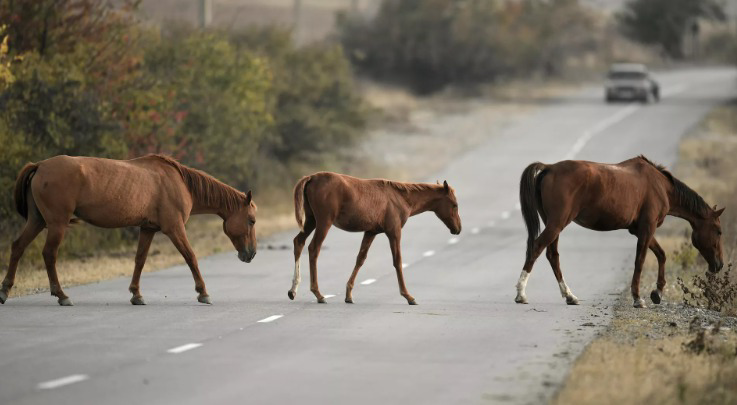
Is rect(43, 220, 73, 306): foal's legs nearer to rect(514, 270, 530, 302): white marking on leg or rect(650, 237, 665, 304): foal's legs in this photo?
rect(514, 270, 530, 302): white marking on leg

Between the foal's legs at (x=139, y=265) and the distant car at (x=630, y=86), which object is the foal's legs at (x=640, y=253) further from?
the distant car at (x=630, y=86)

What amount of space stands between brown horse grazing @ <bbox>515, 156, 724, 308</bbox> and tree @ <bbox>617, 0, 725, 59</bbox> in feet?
358

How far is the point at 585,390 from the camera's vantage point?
1165cm

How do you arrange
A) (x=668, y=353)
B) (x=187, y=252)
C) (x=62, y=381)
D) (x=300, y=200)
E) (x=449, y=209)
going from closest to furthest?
(x=62, y=381) → (x=668, y=353) → (x=187, y=252) → (x=300, y=200) → (x=449, y=209)

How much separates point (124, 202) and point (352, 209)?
2835 mm

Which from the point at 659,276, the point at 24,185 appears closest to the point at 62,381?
the point at 24,185

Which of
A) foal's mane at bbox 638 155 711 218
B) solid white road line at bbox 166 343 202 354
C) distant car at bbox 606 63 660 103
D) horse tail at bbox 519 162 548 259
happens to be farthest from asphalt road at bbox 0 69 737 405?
distant car at bbox 606 63 660 103

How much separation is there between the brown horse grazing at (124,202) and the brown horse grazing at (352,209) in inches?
31.4

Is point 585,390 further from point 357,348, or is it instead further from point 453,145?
point 453,145

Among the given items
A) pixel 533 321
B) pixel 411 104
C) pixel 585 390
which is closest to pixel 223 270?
pixel 533 321

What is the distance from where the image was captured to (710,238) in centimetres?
2066

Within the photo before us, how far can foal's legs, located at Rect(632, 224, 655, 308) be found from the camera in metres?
19.4

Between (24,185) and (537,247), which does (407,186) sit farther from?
(24,185)

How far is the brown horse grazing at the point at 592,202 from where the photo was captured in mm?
19250
